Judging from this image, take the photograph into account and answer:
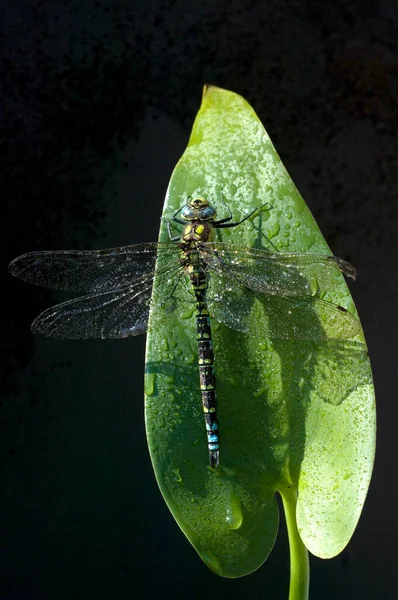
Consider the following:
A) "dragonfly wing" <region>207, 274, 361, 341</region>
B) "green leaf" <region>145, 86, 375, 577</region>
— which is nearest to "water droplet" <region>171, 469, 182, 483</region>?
"green leaf" <region>145, 86, 375, 577</region>

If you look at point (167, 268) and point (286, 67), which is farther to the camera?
point (286, 67)

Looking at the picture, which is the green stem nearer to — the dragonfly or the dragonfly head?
the dragonfly

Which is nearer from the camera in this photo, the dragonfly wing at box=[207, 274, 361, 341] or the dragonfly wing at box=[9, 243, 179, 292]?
the dragonfly wing at box=[207, 274, 361, 341]

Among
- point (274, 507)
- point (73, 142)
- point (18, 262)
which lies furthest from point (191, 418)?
point (73, 142)

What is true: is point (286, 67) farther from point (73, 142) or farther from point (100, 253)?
point (100, 253)

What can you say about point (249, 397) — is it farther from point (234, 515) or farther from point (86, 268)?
point (86, 268)

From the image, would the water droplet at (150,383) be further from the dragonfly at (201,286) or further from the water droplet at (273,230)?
the water droplet at (273,230)

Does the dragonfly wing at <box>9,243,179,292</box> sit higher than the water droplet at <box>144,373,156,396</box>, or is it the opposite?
the dragonfly wing at <box>9,243,179,292</box>

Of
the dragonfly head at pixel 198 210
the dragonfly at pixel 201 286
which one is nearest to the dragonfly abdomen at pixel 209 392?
the dragonfly at pixel 201 286
